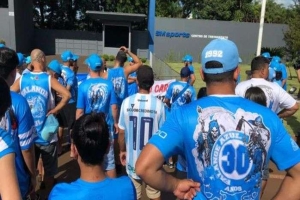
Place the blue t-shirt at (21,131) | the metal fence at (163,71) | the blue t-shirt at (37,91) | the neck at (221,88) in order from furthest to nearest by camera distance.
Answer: the metal fence at (163,71), the blue t-shirt at (37,91), the blue t-shirt at (21,131), the neck at (221,88)

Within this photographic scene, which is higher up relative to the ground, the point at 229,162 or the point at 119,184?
the point at 229,162

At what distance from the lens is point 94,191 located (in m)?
2.17

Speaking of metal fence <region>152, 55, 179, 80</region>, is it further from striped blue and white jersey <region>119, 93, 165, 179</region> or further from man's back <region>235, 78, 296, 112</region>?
striped blue and white jersey <region>119, 93, 165, 179</region>

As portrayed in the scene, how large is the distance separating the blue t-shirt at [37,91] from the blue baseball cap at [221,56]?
3048 mm

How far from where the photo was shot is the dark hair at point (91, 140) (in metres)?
2.21

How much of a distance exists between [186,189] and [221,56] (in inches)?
32.9

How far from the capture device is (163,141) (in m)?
2.18

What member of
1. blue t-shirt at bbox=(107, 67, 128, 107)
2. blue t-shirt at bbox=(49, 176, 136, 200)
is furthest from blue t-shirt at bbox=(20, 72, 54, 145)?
blue t-shirt at bbox=(49, 176, 136, 200)

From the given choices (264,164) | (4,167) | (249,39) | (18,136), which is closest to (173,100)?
(18,136)

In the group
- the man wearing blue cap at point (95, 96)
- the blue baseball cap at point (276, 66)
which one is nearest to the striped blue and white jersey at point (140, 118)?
the man wearing blue cap at point (95, 96)

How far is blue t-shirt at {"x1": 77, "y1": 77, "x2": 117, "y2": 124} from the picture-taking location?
5.34m

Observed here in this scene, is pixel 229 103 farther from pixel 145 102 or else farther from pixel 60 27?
pixel 60 27

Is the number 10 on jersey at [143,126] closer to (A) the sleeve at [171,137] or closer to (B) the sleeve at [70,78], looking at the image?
(A) the sleeve at [171,137]

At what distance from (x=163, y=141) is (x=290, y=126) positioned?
9276 mm
